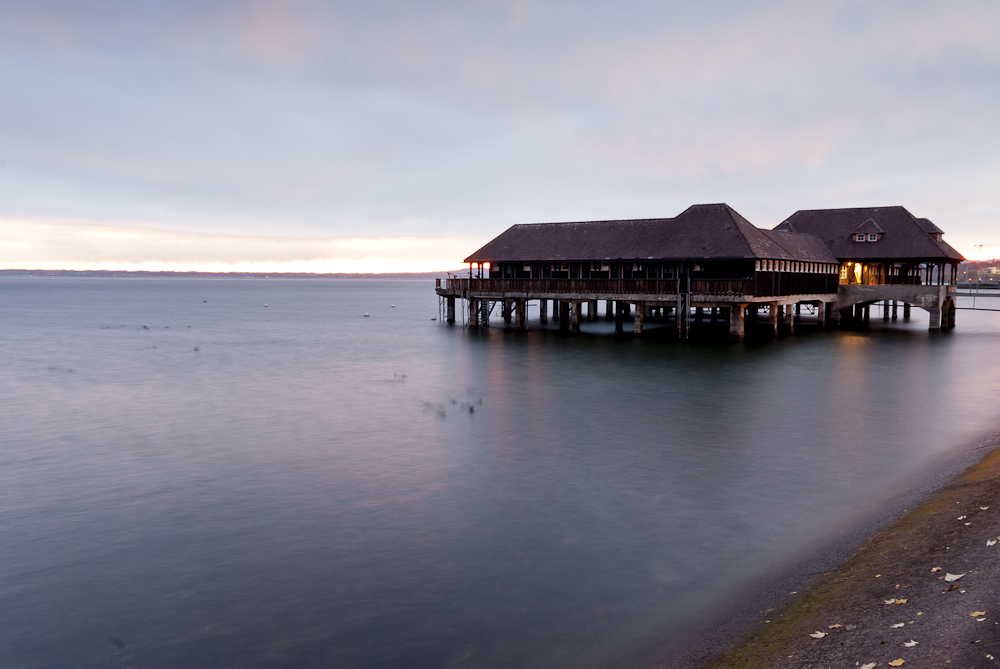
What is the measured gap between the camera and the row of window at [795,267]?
48.0m

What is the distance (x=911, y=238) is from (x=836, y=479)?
1959 inches

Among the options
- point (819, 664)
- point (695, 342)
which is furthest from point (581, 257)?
point (819, 664)

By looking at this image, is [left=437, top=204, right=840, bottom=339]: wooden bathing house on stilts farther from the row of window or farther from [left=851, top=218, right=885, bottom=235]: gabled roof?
[left=851, top=218, right=885, bottom=235]: gabled roof

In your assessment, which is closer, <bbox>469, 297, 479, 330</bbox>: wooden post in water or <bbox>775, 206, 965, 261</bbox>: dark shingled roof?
<bbox>775, 206, 965, 261</bbox>: dark shingled roof

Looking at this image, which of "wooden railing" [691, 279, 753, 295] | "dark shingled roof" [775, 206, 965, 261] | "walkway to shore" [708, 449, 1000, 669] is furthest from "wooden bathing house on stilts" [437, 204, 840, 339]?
"walkway to shore" [708, 449, 1000, 669]

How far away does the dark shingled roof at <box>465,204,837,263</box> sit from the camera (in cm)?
4762

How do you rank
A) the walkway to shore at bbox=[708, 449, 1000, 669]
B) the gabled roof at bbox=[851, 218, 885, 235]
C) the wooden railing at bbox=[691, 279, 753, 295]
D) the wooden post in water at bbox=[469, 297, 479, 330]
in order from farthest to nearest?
the gabled roof at bbox=[851, 218, 885, 235] < the wooden post in water at bbox=[469, 297, 479, 330] < the wooden railing at bbox=[691, 279, 753, 295] < the walkway to shore at bbox=[708, 449, 1000, 669]

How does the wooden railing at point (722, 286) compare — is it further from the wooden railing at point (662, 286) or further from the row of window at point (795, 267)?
the row of window at point (795, 267)

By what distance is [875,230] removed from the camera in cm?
6053

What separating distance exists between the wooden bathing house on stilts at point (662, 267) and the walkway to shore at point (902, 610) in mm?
35388

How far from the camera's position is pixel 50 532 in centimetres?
1460

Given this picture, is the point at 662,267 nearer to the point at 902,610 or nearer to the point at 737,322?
the point at 737,322

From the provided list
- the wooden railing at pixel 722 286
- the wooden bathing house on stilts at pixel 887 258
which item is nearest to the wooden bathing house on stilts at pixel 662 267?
the wooden railing at pixel 722 286

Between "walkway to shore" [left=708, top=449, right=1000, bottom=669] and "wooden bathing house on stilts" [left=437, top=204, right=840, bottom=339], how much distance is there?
116 ft
